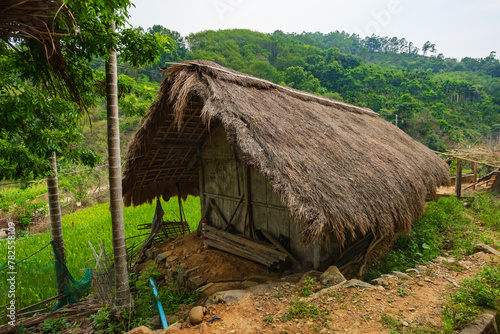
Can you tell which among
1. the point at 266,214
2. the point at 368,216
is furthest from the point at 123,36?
the point at 368,216

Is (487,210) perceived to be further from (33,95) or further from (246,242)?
(33,95)

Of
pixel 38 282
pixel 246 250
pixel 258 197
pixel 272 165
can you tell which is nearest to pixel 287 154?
pixel 272 165

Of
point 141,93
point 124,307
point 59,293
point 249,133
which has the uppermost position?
point 141,93

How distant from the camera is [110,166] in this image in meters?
3.47

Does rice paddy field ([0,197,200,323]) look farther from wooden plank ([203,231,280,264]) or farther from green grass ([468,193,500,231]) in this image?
green grass ([468,193,500,231])

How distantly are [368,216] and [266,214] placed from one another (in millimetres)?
1980

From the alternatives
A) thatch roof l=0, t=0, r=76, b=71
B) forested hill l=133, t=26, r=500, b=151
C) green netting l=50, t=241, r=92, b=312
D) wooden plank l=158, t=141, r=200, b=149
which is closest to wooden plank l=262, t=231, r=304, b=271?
wooden plank l=158, t=141, r=200, b=149

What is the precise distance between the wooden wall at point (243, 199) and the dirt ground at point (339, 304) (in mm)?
668

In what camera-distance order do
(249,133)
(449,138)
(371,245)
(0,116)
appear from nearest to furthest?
(0,116) < (249,133) < (371,245) < (449,138)

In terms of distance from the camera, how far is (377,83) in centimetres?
3659

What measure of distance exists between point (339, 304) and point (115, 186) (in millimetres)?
3306

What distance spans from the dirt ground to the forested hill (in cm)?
2342

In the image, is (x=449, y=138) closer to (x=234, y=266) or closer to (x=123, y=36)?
(x=234, y=266)

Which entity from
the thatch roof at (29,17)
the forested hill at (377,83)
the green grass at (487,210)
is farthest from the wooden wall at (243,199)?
the forested hill at (377,83)
